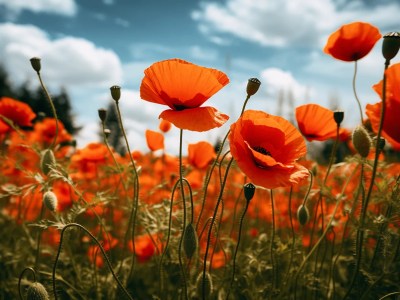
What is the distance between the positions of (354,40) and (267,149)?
0.66 metres

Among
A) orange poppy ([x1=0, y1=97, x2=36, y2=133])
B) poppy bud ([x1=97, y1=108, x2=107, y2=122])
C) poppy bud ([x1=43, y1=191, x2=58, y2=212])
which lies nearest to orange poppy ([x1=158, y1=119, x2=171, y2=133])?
orange poppy ([x1=0, y1=97, x2=36, y2=133])

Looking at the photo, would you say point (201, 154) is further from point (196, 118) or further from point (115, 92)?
point (196, 118)

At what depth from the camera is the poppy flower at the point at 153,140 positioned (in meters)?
2.43

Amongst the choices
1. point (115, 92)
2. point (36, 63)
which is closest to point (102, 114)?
point (115, 92)

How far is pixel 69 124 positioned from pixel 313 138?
2969 centimetres

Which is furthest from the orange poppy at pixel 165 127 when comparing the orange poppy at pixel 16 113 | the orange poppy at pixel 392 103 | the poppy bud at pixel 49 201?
the orange poppy at pixel 392 103

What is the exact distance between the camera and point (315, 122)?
174 cm

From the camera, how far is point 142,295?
2.33 metres

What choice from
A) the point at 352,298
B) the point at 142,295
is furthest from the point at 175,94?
the point at 142,295

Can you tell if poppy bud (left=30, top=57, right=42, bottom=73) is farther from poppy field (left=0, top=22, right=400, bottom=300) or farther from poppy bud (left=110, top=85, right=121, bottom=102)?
poppy bud (left=110, top=85, right=121, bottom=102)

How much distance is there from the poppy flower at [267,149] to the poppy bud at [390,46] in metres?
0.34

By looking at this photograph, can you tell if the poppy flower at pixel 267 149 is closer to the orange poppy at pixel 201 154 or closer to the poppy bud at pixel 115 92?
the poppy bud at pixel 115 92

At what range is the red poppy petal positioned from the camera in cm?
113

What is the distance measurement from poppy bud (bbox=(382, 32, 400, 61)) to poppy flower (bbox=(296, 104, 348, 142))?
554 millimetres
